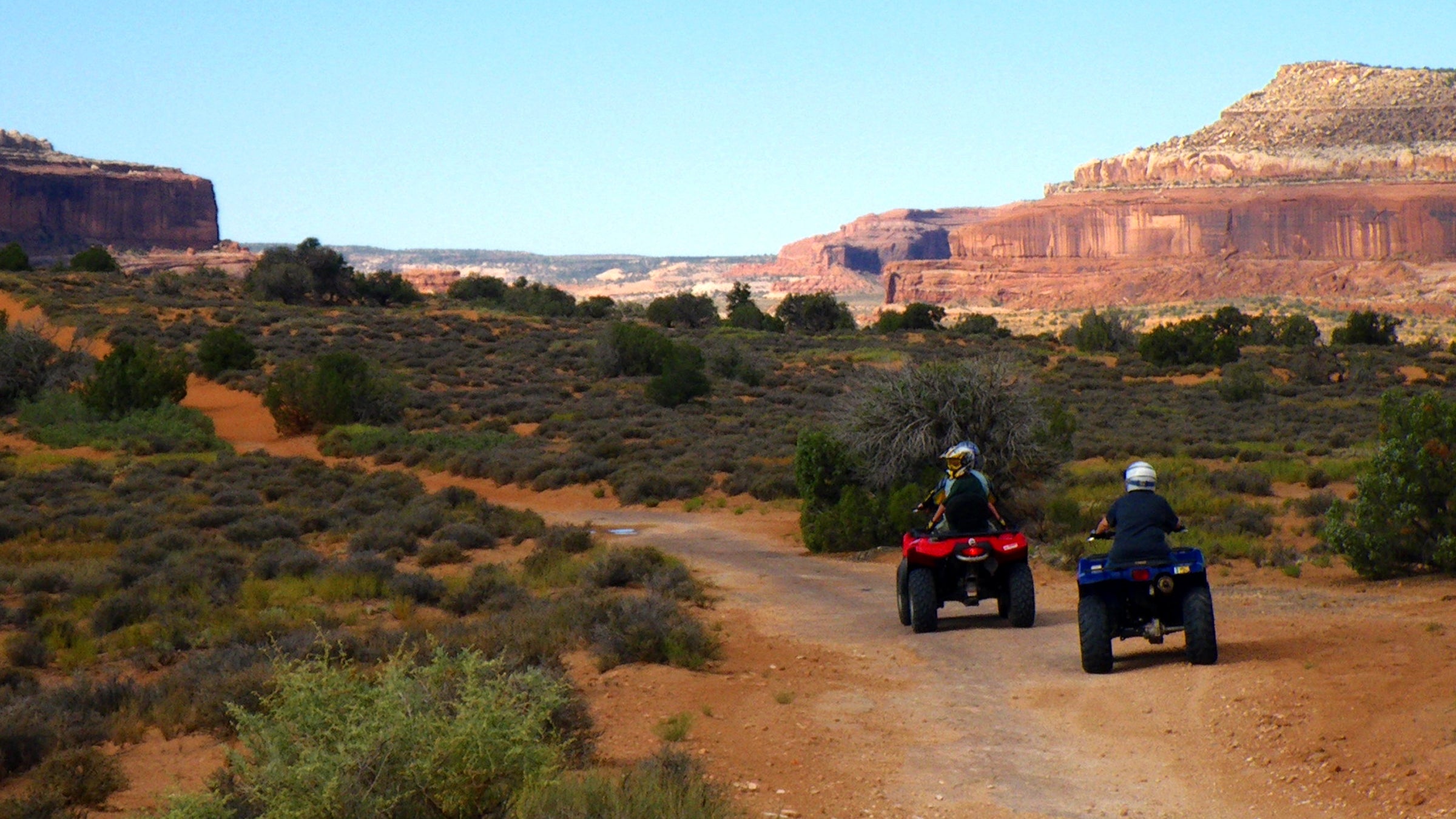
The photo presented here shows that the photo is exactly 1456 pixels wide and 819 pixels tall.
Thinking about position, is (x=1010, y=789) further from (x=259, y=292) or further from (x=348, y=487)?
(x=259, y=292)

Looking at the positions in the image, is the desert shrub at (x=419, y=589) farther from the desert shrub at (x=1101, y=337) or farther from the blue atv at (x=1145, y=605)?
the desert shrub at (x=1101, y=337)

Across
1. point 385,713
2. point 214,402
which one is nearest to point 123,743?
point 385,713

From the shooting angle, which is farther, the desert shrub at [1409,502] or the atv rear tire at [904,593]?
the desert shrub at [1409,502]

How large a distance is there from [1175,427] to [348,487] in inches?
848

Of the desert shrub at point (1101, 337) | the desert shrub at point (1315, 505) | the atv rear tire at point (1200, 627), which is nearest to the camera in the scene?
the atv rear tire at point (1200, 627)

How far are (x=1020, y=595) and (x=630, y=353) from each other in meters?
36.2

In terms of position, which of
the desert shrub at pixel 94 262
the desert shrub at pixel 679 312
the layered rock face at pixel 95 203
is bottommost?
the desert shrub at pixel 679 312

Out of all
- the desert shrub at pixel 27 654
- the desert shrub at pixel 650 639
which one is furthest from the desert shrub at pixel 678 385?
the desert shrub at pixel 27 654

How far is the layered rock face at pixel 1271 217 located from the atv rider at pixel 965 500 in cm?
12254

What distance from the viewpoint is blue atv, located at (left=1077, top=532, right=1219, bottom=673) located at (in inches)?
357

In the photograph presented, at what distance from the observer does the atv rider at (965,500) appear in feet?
37.1

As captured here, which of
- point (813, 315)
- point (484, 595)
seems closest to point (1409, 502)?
point (484, 595)

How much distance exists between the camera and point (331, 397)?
113ft

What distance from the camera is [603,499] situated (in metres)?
25.7
